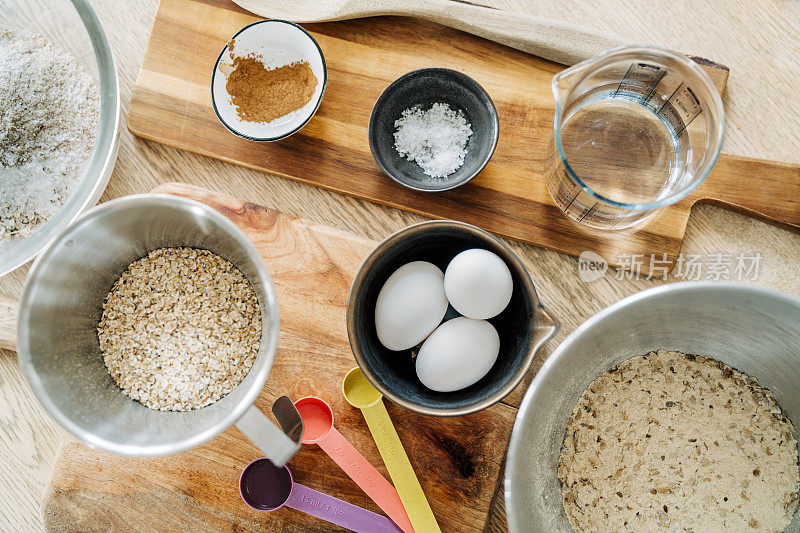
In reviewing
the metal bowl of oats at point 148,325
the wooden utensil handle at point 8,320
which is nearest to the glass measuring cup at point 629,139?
the metal bowl of oats at point 148,325

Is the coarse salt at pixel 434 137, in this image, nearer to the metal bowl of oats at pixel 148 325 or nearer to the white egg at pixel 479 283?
the white egg at pixel 479 283

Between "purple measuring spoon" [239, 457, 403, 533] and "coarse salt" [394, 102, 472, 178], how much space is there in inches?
20.2

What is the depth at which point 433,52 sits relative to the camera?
93 cm

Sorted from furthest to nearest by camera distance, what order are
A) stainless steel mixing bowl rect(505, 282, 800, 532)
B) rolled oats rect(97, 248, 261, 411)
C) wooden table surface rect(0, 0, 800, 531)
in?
wooden table surface rect(0, 0, 800, 531) < rolled oats rect(97, 248, 261, 411) < stainless steel mixing bowl rect(505, 282, 800, 532)

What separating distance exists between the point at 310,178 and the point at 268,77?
0.18m

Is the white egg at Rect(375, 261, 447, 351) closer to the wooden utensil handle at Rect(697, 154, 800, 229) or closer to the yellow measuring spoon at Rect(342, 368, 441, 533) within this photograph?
the yellow measuring spoon at Rect(342, 368, 441, 533)

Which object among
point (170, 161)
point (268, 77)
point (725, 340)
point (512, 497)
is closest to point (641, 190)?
point (725, 340)

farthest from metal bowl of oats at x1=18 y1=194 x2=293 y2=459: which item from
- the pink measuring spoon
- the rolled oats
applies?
the pink measuring spoon

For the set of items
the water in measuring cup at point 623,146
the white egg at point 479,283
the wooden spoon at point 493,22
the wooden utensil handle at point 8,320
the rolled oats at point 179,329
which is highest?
the wooden spoon at point 493,22

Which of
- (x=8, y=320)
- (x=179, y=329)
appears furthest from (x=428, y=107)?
(x=8, y=320)

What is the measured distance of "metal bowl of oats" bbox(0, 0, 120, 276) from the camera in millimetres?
864

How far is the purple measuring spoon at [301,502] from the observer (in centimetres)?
82

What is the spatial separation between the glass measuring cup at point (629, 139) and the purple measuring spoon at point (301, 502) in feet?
1.81

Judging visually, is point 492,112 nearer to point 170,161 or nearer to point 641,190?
point 641,190
